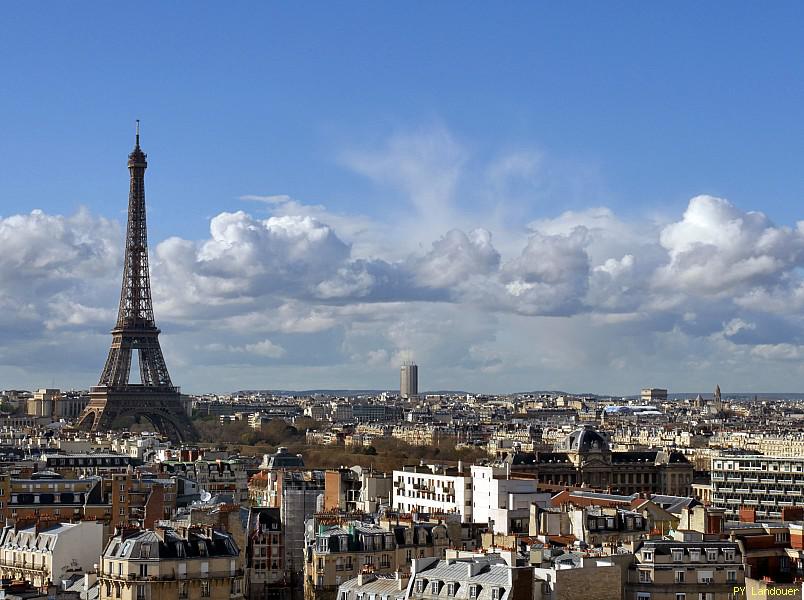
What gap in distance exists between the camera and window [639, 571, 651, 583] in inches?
1926

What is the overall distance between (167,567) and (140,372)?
14186cm

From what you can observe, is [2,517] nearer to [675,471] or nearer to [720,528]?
[720,528]

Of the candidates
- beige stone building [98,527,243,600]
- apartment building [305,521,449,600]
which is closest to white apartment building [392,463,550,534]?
apartment building [305,521,449,600]

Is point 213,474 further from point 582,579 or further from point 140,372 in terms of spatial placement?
point 140,372

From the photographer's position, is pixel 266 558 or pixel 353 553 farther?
A: pixel 266 558

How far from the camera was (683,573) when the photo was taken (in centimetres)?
4944

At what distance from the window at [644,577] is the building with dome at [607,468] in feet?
254

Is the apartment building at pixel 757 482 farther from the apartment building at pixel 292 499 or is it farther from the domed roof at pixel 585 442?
the apartment building at pixel 292 499

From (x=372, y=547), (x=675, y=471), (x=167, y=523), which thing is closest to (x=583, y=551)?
(x=372, y=547)

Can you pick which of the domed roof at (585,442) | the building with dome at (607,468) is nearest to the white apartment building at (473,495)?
the building with dome at (607,468)

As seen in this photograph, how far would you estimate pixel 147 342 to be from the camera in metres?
190

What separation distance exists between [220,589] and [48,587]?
568 centimetres

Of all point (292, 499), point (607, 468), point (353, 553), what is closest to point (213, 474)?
point (292, 499)

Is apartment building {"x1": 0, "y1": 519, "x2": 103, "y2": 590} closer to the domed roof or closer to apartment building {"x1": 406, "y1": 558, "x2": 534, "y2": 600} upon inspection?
apartment building {"x1": 406, "y1": 558, "x2": 534, "y2": 600}
